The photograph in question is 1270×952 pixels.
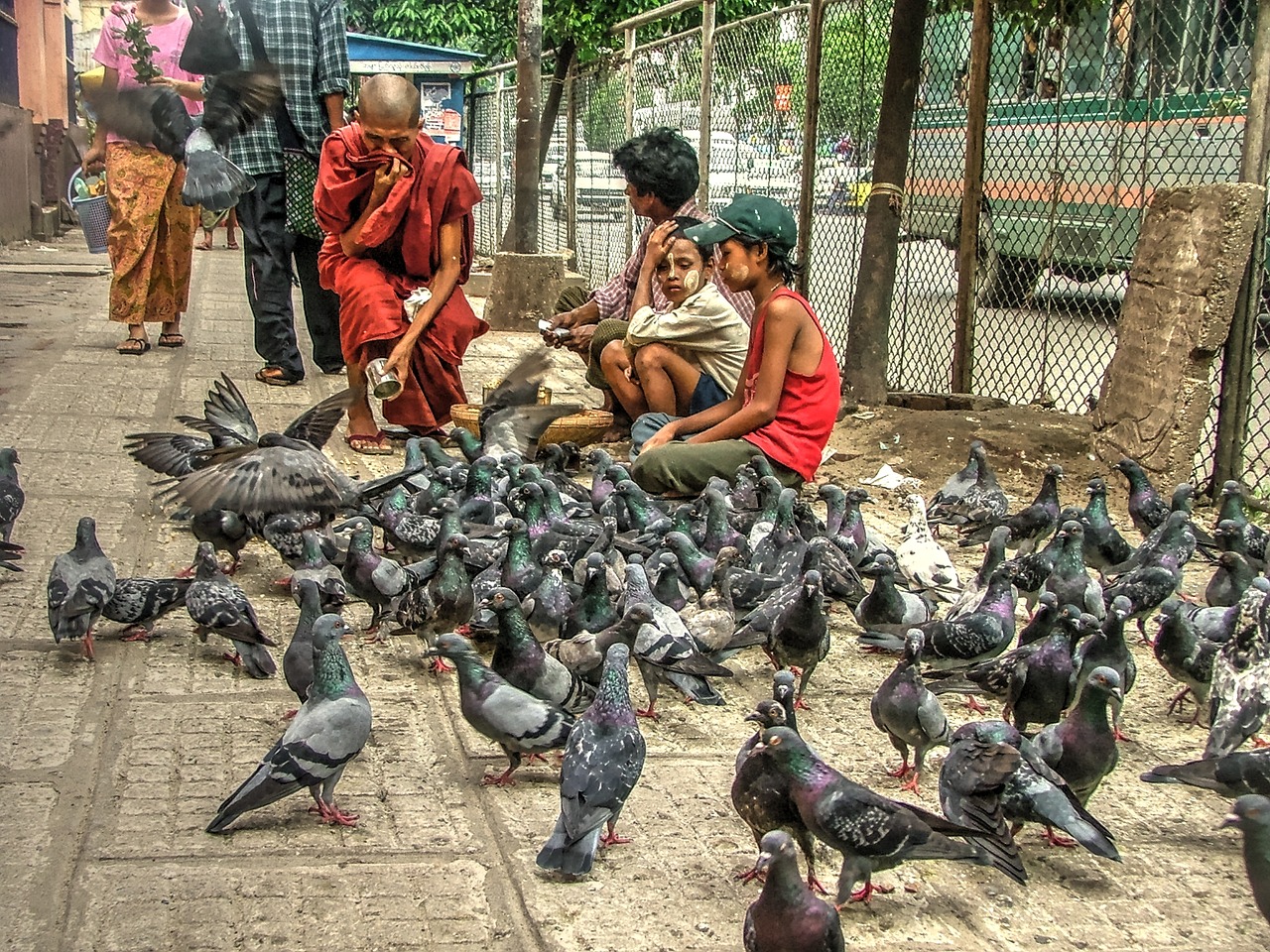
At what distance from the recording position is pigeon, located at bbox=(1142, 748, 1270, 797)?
3729 mm

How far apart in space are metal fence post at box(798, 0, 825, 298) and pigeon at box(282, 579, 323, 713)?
574 cm

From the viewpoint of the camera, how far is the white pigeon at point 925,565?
5.98m

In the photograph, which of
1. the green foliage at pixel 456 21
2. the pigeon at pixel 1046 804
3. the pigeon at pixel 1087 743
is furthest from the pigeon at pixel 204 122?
the green foliage at pixel 456 21

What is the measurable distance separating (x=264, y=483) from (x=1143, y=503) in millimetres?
4162

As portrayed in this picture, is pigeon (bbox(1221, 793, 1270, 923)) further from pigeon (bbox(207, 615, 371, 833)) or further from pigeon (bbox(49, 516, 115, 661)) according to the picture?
pigeon (bbox(49, 516, 115, 661))

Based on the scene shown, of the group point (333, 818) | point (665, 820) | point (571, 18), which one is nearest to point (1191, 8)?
point (665, 820)

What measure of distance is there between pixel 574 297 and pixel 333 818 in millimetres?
6434

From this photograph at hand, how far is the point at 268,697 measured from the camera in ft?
15.8

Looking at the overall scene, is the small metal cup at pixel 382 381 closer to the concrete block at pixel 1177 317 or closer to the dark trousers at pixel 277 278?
the dark trousers at pixel 277 278

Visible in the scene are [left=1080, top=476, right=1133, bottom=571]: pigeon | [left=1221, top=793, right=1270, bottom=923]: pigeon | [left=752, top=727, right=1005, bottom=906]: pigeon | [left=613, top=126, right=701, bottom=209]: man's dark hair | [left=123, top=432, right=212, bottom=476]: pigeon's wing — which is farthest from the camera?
[left=613, top=126, right=701, bottom=209]: man's dark hair

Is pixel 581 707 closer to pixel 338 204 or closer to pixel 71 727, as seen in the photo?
pixel 71 727

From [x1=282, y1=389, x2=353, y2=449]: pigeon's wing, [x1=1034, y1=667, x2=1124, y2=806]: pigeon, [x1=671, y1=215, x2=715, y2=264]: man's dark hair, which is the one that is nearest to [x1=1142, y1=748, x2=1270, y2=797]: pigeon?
[x1=1034, y1=667, x2=1124, y2=806]: pigeon

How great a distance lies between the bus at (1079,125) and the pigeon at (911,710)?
4.63m

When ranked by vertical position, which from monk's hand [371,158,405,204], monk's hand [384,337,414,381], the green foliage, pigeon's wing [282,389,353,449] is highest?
the green foliage
